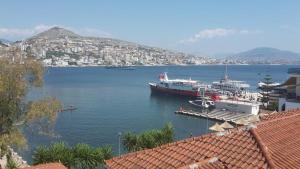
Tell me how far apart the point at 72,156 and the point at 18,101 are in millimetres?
4863

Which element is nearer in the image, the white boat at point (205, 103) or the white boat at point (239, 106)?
the white boat at point (239, 106)

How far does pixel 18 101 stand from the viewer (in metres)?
21.8

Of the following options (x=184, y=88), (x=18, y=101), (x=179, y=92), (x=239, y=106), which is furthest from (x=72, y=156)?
(x=179, y=92)

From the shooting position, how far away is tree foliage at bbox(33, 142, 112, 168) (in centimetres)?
2466

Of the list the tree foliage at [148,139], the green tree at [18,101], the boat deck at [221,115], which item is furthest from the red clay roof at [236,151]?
the boat deck at [221,115]

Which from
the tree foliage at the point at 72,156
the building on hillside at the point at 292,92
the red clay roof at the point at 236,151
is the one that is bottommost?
the tree foliage at the point at 72,156

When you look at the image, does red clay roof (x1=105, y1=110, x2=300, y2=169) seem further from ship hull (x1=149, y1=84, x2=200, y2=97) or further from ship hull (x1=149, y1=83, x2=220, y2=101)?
ship hull (x1=149, y1=84, x2=200, y2=97)

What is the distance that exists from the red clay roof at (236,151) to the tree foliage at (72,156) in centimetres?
1580

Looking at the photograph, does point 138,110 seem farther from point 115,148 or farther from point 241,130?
point 241,130

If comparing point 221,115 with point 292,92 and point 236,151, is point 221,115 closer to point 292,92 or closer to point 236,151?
point 292,92

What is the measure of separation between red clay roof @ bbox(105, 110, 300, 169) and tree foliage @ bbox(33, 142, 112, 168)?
15805 millimetres

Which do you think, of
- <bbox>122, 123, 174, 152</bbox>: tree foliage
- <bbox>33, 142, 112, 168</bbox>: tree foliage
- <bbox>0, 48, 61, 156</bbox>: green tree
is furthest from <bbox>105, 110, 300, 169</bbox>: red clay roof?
<bbox>122, 123, 174, 152</bbox>: tree foliage

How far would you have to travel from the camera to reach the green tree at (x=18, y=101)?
21.1 meters

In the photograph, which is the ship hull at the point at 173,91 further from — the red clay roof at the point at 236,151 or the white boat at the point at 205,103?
the red clay roof at the point at 236,151
